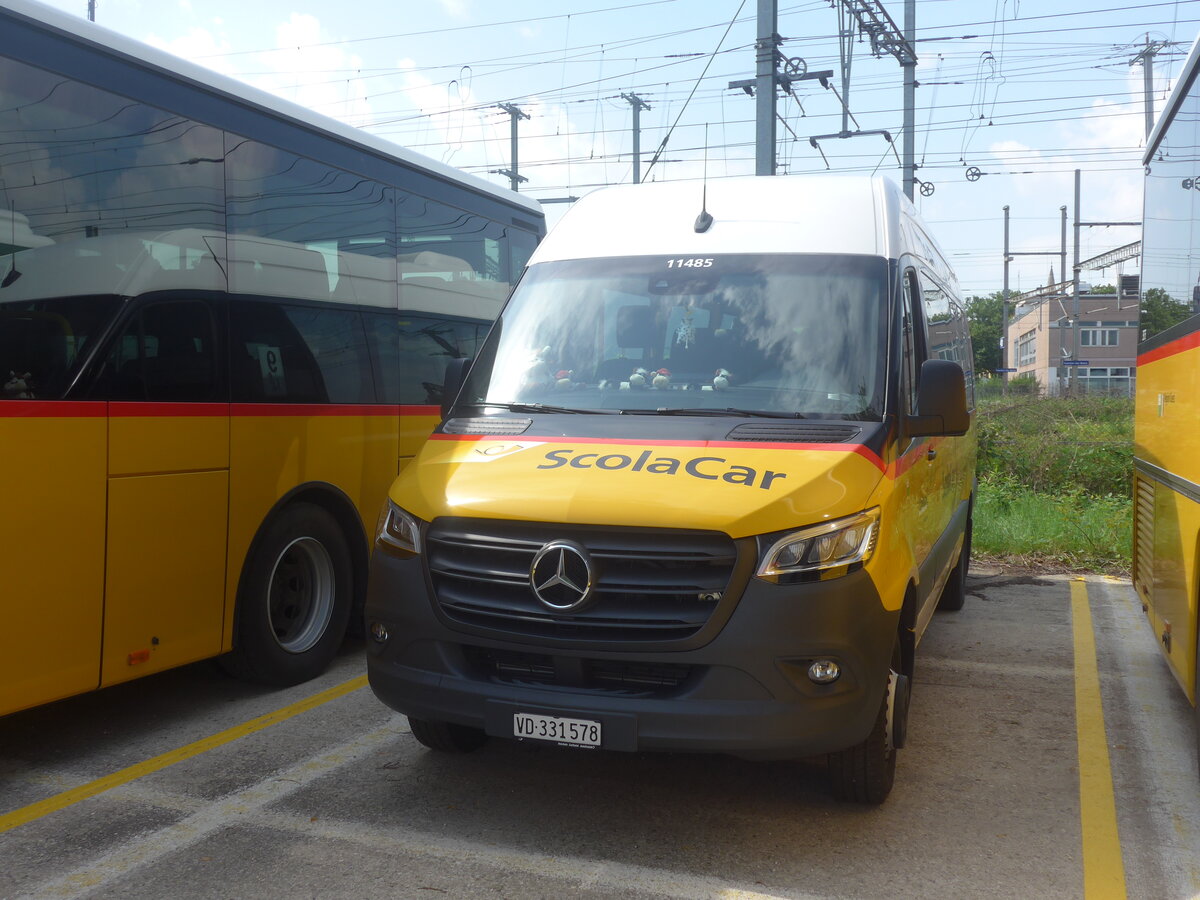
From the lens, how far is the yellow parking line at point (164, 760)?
174 inches

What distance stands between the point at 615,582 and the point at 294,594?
10.4 ft

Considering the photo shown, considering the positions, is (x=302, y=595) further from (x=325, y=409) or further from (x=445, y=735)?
(x=445, y=735)

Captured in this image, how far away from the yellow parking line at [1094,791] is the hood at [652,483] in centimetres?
154

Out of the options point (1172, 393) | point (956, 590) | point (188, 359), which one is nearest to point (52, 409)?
point (188, 359)

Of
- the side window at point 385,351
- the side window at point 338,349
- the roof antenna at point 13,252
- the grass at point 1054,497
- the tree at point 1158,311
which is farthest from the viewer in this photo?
the grass at point 1054,497

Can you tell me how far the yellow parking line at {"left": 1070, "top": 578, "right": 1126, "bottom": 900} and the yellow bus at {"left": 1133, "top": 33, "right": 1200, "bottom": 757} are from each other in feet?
1.58

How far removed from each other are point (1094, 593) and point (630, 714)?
7.07m

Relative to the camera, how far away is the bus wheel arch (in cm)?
599

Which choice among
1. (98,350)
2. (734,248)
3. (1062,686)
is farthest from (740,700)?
(1062,686)

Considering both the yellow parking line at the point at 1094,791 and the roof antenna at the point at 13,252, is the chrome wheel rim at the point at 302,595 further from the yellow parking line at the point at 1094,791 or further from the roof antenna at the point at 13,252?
the yellow parking line at the point at 1094,791

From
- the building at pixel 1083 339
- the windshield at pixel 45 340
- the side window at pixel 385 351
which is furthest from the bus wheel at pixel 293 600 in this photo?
the building at pixel 1083 339

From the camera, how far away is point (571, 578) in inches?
157

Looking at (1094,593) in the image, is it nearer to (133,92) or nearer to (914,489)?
(914,489)

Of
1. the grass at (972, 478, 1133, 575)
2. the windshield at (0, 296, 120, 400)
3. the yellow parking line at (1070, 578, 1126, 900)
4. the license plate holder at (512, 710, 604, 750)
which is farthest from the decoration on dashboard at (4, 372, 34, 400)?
the grass at (972, 478, 1133, 575)
